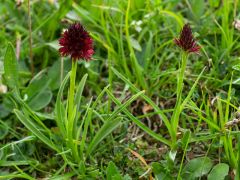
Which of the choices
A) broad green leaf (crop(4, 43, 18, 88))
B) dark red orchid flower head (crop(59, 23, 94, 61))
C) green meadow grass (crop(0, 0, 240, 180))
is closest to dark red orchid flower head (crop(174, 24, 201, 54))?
green meadow grass (crop(0, 0, 240, 180))

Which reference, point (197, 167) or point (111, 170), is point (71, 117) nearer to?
point (111, 170)

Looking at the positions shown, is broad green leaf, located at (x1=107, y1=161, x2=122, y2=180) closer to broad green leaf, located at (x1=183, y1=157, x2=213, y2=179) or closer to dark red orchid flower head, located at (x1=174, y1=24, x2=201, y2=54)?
broad green leaf, located at (x1=183, y1=157, x2=213, y2=179)

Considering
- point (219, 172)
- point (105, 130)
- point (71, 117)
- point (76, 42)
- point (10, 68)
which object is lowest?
point (219, 172)

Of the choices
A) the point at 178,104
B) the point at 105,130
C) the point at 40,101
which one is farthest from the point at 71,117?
the point at 40,101

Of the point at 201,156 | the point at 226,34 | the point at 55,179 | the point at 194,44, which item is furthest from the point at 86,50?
the point at 226,34

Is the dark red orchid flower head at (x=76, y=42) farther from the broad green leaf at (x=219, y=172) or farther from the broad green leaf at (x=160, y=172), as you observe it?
the broad green leaf at (x=219, y=172)
